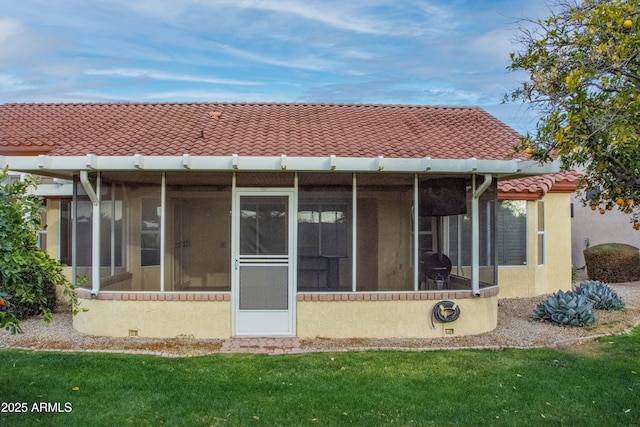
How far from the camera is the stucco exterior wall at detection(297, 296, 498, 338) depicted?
945cm

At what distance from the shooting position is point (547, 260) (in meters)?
15.3

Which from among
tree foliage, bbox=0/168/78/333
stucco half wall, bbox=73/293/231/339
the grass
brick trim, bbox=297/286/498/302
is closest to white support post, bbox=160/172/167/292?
stucco half wall, bbox=73/293/231/339

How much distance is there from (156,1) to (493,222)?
7.96 meters

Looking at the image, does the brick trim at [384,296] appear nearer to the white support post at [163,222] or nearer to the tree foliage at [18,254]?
the white support post at [163,222]

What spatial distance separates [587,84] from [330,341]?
5.54m

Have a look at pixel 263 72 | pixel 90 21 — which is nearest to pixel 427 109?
pixel 263 72

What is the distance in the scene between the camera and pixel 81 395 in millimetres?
6285

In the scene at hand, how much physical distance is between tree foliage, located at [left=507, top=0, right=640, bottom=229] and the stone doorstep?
187 inches

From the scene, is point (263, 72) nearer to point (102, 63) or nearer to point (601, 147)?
point (102, 63)

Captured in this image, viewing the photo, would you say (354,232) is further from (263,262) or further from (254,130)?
(254,130)

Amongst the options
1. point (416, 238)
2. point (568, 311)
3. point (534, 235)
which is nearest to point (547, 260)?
point (534, 235)

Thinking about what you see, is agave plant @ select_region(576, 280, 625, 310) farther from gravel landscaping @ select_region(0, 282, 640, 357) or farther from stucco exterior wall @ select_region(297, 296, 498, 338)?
stucco exterior wall @ select_region(297, 296, 498, 338)

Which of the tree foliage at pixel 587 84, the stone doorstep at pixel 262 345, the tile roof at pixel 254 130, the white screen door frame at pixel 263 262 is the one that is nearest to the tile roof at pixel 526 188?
the tile roof at pixel 254 130

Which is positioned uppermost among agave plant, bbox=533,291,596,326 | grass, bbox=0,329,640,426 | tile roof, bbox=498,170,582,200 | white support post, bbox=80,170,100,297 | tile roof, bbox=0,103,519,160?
tile roof, bbox=0,103,519,160
